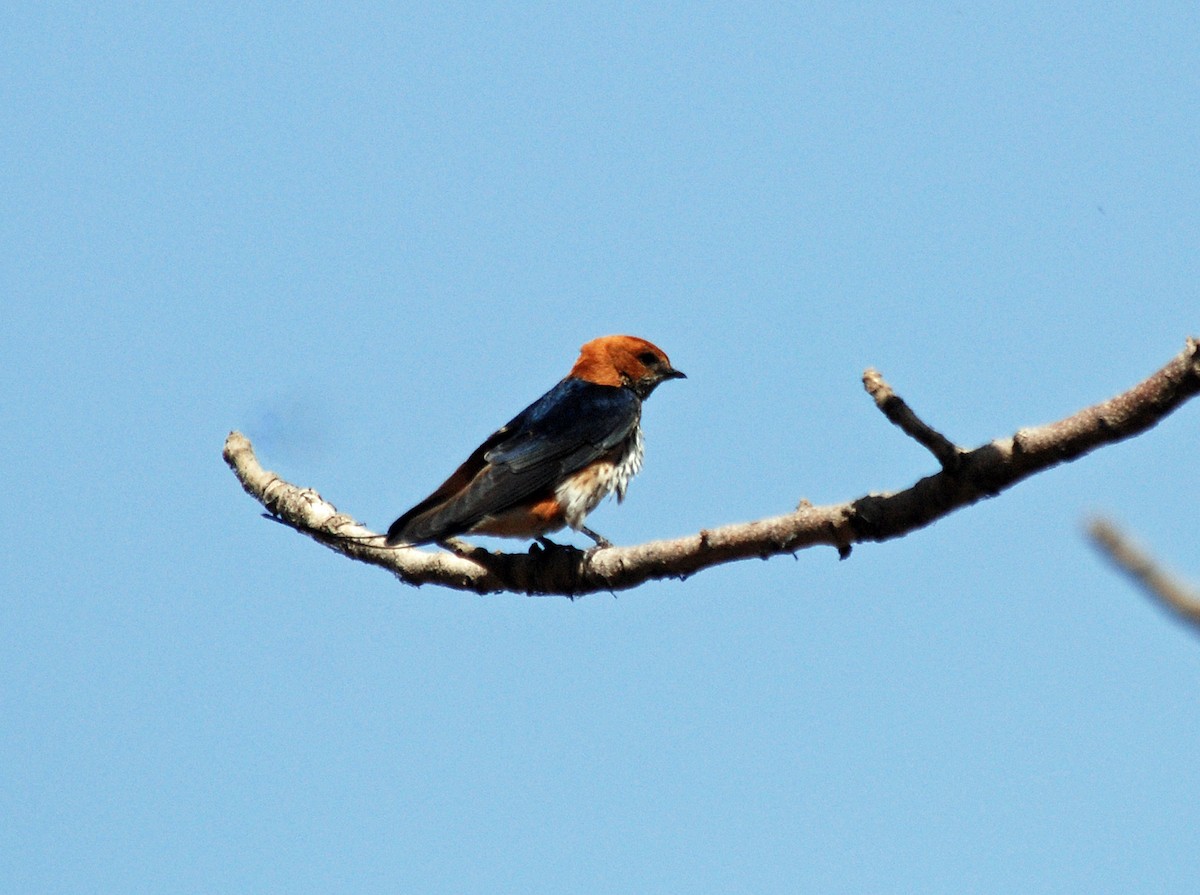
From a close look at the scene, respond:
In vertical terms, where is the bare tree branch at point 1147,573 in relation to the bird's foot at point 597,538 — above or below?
below

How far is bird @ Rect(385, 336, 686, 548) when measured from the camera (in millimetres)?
6793

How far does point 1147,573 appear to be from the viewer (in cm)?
203

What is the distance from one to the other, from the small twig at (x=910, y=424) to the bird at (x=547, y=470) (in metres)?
2.63

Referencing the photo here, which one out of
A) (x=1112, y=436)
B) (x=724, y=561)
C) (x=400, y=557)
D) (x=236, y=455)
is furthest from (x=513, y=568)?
(x=1112, y=436)

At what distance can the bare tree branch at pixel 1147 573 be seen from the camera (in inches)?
76.6

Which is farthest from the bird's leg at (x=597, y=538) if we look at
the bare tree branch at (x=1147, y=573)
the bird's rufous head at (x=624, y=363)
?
the bare tree branch at (x=1147, y=573)

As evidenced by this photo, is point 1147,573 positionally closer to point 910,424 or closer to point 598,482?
point 910,424

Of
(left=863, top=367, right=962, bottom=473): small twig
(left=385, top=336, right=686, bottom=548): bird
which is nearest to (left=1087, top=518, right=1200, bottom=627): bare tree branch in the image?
(left=863, top=367, right=962, bottom=473): small twig

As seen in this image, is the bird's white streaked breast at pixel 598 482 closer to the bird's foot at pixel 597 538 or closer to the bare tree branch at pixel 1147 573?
the bird's foot at pixel 597 538

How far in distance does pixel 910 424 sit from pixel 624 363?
4.96 meters

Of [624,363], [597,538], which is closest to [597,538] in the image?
[597,538]

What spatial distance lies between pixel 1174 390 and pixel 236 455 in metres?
5.58

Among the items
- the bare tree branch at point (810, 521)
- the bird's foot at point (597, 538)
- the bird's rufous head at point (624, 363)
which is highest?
the bird's rufous head at point (624, 363)

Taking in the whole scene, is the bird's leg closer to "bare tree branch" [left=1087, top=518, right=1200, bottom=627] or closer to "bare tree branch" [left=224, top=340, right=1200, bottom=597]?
"bare tree branch" [left=224, top=340, right=1200, bottom=597]
